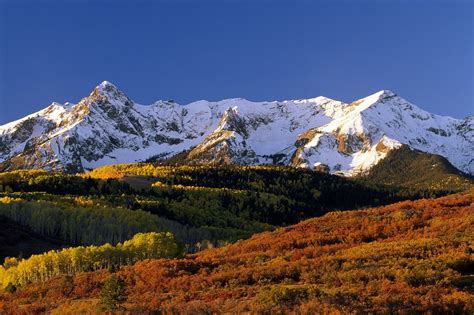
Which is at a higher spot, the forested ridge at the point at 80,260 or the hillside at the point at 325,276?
the hillside at the point at 325,276


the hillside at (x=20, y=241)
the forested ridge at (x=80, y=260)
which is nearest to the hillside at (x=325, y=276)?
the forested ridge at (x=80, y=260)

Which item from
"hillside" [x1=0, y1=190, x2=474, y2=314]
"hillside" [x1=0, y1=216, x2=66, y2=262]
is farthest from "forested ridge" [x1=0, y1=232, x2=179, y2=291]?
"hillside" [x1=0, y1=216, x2=66, y2=262]

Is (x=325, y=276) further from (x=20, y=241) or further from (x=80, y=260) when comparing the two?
(x=20, y=241)

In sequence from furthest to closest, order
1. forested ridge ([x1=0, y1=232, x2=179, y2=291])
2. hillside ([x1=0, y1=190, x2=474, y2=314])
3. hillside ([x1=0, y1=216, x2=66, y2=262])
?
1. hillside ([x1=0, y1=216, x2=66, y2=262])
2. forested ridge ([x1=0, y1=232, x2=179, y2=291])
3. hillside ([x1=0, y1=190, x2=474, y2=314])

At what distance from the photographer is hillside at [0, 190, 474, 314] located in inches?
1266

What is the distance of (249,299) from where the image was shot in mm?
36438

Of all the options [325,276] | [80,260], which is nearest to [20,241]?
[80,260]

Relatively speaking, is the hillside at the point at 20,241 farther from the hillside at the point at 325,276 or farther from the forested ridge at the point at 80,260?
the hillside at the point at 325,276

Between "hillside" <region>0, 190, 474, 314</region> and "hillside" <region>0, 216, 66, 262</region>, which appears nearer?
"hillside" <region>0, 190, 474, 314</region>

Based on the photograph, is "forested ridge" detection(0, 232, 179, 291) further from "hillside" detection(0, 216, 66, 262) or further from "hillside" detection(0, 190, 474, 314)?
"hillside" detection(0, 216, 66, 262)

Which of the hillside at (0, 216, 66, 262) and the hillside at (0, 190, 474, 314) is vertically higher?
the hillside at (0, 190, 474, 314)

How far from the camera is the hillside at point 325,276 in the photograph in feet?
105

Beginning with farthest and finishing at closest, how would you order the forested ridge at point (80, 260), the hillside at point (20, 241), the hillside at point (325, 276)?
the hillside at point (20, 241) < the forested ridge at point (80, 260) < the hillside at point (325, 276)

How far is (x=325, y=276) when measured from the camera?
40125 millimetres
